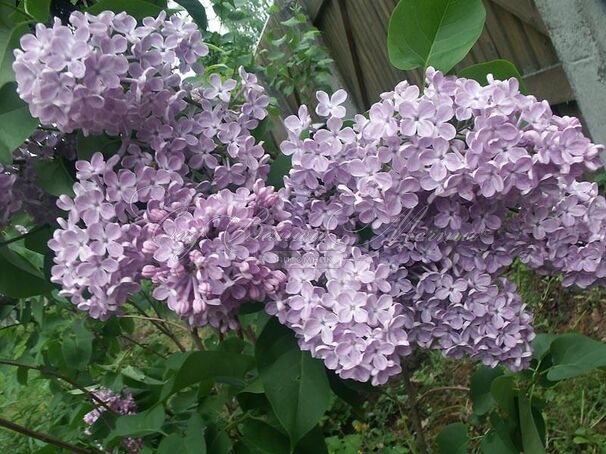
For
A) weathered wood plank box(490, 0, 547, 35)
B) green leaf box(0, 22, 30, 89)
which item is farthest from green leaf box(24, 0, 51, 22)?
weathered wood plank box(490, 0, 547, 35)

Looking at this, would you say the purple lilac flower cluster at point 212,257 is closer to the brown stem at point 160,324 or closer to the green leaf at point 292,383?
the green leaf at point 292,383

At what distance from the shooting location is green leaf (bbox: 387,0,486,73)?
2.64 ft

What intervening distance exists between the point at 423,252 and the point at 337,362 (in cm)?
15

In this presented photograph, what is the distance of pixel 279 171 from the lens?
83cm

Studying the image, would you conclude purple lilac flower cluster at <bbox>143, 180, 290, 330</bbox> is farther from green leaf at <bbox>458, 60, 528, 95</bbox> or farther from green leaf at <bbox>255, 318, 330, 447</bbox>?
green leaf at <bbox>458, 60, 528, 95</bbox>

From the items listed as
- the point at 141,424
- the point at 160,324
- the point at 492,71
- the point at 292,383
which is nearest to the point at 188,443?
the point at 141,424

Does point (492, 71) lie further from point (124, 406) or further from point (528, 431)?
point (124, 406)

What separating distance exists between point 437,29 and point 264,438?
55 centimetres

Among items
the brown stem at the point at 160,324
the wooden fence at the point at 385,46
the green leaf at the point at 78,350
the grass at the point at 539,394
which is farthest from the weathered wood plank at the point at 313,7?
the green leaf at the point at 78,350

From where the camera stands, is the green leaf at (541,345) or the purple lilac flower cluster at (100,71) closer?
the purple lilac flower cluster at (100,71)

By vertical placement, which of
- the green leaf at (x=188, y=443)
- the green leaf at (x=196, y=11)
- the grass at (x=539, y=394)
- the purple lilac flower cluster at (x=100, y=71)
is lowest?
the grass at (x=539, y=394)

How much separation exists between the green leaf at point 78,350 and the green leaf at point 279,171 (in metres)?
0.68

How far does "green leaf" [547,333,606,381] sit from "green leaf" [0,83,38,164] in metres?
0.64

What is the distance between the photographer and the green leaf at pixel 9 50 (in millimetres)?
686
